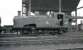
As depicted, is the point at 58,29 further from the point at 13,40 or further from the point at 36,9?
the point at 36,9

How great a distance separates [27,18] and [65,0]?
32.4m

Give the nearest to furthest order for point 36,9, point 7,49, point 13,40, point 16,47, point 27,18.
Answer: point 7,49 < point 16,47 < point 13,40 < point 27,18 < point 36,9

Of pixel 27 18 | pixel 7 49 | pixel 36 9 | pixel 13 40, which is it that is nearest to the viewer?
pixel 7 49

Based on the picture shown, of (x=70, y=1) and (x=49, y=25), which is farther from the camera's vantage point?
(x=70, y=1)

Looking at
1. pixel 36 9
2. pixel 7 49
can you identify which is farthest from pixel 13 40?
pixel 36 9

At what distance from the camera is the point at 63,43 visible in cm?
690

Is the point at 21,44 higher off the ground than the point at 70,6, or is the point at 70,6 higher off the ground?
the point at 70,6

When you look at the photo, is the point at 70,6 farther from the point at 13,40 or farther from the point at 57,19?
the point at 13,40

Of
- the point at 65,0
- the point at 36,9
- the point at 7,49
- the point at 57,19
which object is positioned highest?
the point at 65,0

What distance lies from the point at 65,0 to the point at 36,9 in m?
10.1

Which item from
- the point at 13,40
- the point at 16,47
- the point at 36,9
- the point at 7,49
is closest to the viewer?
the point at 7,49

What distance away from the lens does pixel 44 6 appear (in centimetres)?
4453

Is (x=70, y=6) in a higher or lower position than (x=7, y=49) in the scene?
higher

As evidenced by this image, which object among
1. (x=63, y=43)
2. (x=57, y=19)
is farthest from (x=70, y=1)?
(x=63, y=43)
